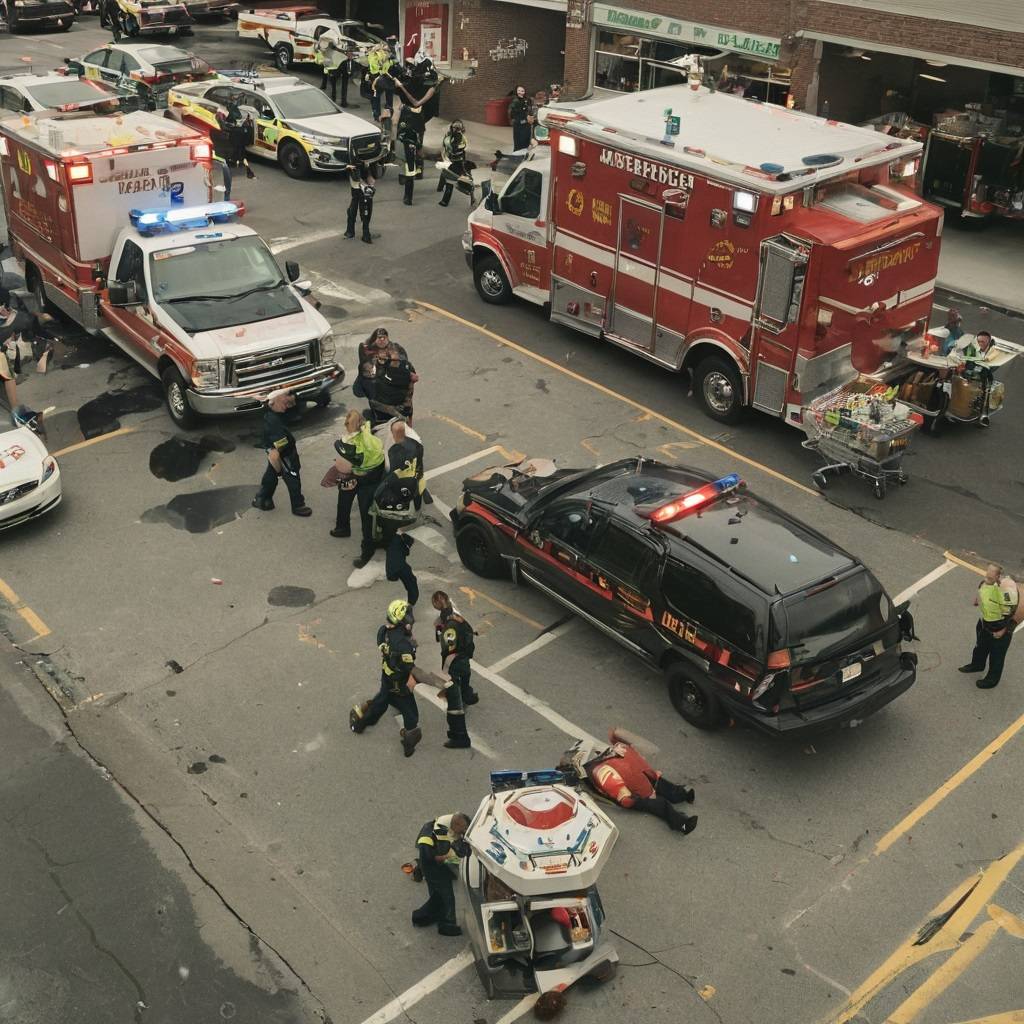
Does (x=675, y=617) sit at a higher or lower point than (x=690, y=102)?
lower

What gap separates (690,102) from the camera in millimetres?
17062

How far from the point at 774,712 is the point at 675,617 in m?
1.13

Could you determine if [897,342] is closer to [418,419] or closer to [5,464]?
[418,419]

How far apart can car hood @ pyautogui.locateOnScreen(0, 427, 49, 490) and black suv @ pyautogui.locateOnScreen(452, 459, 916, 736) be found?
512 centimetres

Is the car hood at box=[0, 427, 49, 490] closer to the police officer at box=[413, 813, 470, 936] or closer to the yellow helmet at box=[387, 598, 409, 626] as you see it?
the yellow helmet at box=[387, 598, 409, 626]

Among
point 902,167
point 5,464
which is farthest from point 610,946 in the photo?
point 902,167

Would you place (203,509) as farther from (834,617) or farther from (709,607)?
(834,617)

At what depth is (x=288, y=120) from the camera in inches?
982

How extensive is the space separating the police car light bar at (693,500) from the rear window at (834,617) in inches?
52.8

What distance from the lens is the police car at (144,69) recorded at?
2853 cm

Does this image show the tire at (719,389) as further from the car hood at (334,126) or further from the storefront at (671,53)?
the car hood at (334,126)

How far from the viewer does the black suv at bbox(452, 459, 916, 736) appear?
10.0 m

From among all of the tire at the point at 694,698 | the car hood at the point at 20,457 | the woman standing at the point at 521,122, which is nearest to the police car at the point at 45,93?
the woman standing at the point at 521,122

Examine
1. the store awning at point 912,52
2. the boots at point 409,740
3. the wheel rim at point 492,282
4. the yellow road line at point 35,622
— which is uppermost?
the store awning at point 912,52
